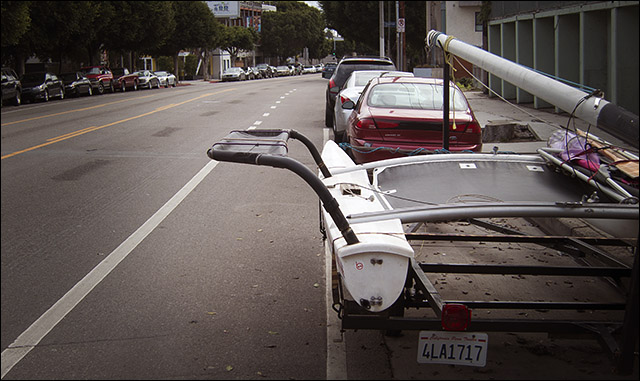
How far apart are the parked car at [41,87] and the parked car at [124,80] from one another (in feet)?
28.6

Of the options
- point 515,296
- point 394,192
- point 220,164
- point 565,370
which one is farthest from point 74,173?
point 565,370

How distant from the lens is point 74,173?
11562 millimetres

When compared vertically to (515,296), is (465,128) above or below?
above

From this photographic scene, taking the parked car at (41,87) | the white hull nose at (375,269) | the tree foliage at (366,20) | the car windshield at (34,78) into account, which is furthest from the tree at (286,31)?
the white hull nose at (375,269)

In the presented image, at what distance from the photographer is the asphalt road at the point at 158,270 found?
454 cm

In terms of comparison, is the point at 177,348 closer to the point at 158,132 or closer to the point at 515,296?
the point at 515,296

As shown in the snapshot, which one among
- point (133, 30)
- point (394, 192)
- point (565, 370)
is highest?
point (133, 30)

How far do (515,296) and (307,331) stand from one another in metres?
1.84

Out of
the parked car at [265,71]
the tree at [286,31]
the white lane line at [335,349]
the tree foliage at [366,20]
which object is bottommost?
the white lane line at [335,349]

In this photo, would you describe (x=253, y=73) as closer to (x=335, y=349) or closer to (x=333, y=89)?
(x=333, y=89)

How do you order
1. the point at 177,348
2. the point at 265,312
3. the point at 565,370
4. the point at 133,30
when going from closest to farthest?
the point at 565,370 < the point at 177,348 < the point at 265,312 < the point at 133,30

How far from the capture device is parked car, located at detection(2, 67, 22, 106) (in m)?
30.8

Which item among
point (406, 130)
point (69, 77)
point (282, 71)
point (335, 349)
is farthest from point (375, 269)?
point (282, 71)

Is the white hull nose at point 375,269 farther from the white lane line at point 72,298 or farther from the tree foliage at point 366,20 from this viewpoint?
the tree foliage at point 366,20
